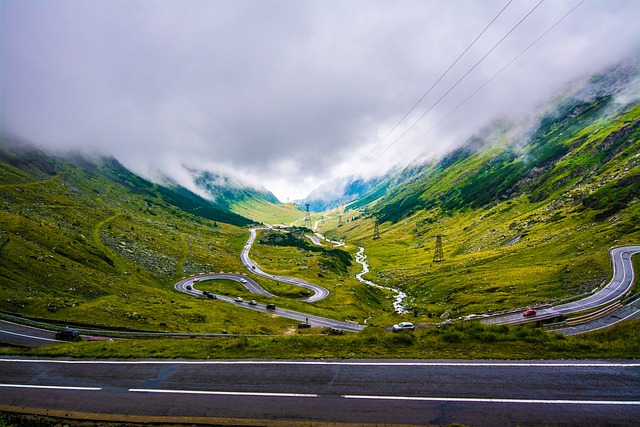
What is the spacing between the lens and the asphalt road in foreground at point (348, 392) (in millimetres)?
18234

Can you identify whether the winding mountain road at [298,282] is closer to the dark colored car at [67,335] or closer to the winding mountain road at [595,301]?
the winding mountain road at [595,301]

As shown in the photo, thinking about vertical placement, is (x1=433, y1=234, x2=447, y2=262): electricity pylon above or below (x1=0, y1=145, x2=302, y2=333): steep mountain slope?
above

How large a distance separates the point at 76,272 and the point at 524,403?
97380 mm

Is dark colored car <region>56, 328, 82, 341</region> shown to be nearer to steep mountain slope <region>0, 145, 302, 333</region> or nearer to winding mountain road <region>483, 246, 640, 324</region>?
steep mountain slope <region>0, 145, 302, 333</region>

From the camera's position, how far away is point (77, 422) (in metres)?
20.7

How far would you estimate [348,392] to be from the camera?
21.0 meters

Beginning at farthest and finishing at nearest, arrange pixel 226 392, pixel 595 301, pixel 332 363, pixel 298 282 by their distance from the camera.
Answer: pixel 298 282 → pixel 595 301 → pixel 332 363 → pixel 226 392

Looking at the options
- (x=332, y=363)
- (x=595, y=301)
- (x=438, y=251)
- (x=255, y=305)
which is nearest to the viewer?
(x=332, y=363)

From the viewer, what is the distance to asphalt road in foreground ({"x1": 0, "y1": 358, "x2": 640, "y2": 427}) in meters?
18.2

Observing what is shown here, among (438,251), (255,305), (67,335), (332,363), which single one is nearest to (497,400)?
(332,363)

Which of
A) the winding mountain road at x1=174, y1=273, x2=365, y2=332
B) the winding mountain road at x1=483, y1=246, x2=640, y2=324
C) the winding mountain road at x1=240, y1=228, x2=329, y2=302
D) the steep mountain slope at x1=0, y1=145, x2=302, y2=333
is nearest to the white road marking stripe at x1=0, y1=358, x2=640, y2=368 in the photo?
the steep mountain slope at x1=0, y1=145, x2=302, y2=333

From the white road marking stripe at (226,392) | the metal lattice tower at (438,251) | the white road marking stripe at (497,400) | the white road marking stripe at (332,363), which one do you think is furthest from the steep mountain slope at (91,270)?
the metal lattice tower at (438,251)

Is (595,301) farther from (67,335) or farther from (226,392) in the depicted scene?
(67,335)

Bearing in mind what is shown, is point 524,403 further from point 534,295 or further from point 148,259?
point 148,259
